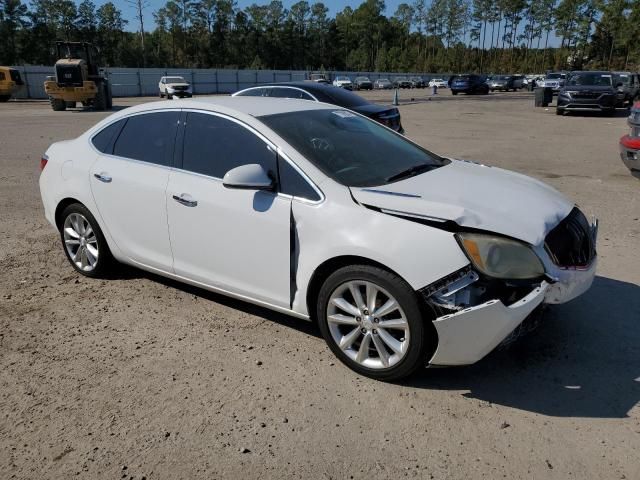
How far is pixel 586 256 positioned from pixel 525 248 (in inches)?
25.8

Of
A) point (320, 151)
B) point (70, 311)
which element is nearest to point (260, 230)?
point (320, 151)

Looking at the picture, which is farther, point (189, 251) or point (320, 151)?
point (189, 251)

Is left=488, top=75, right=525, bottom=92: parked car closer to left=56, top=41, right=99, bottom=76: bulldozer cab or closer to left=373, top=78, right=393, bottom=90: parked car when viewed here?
left=373, top=78, right=393, bottom=90: parked car

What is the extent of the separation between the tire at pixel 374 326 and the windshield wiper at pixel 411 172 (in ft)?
2.62

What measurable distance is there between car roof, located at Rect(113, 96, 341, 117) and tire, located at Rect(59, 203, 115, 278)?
39.2 inches

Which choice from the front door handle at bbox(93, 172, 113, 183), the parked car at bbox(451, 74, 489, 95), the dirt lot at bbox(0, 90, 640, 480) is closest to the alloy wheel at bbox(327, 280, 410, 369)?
the dirt lot at bbox(0, 90, 640, 480)

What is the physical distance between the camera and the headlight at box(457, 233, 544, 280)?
9.40 feet

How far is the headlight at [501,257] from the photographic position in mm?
2865

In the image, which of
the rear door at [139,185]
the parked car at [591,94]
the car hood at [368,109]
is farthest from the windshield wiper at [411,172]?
the parked car at [591,94]

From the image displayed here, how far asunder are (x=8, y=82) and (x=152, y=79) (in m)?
14.2

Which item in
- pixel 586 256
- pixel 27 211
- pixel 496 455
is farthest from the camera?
pixel 27 211

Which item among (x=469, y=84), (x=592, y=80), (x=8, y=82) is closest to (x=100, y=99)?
(x=8, y=82)

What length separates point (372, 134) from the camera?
433 centimetres

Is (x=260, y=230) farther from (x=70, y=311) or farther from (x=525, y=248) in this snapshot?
(x=70, y=311)
